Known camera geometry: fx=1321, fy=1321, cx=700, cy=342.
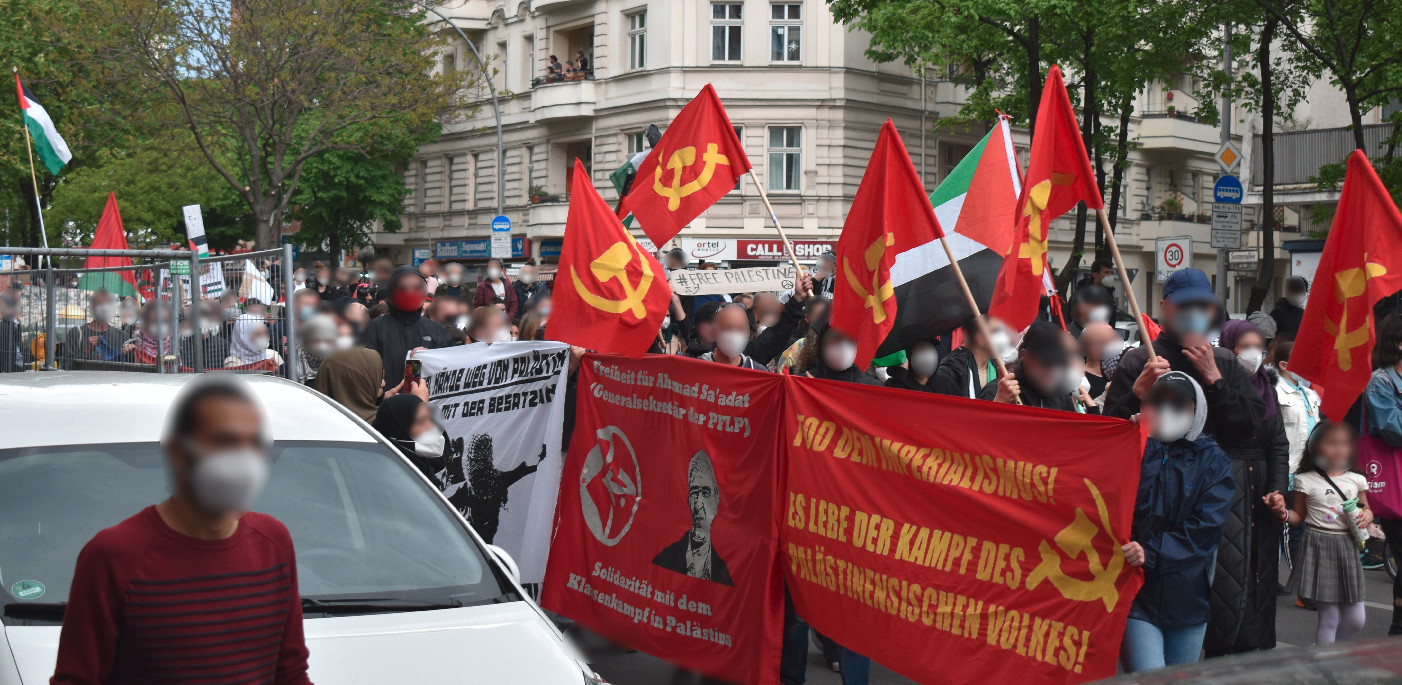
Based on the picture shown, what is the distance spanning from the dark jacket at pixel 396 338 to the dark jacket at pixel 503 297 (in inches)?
364

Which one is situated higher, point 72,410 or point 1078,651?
Answer: point 72,410

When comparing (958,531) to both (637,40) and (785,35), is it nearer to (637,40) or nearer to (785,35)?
(785,35)

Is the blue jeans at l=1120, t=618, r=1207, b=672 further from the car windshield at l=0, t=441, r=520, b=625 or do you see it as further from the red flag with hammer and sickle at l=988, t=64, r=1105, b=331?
the car windshield at l=0, t=441, r=520, b=625

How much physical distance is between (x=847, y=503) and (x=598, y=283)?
2.31 metres

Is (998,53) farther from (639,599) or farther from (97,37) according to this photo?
(639,599)

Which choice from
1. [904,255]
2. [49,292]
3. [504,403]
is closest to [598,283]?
[504,403]

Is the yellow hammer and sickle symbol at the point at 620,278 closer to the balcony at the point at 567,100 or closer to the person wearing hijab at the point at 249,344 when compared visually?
the person wearing hijab at the point at 249,344

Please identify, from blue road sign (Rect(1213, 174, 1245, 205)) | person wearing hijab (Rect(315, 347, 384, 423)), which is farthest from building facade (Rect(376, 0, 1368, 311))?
person wearing hijab (Rect(315, 347, 384, 423))

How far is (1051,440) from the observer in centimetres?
474

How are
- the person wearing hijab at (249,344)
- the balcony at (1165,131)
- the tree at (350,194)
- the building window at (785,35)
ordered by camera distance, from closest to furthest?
the person wearing hijab at (249,344) → the building window at (785,35) → the tree at (350,194) → the balcony at (1165,131)

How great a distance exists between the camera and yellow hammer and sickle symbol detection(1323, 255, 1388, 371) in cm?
573

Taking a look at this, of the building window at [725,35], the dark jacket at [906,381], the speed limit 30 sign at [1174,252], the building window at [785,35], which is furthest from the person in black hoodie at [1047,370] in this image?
the building window at [725,35]

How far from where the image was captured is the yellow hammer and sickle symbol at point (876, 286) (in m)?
5.88

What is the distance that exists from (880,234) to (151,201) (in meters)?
48.1
